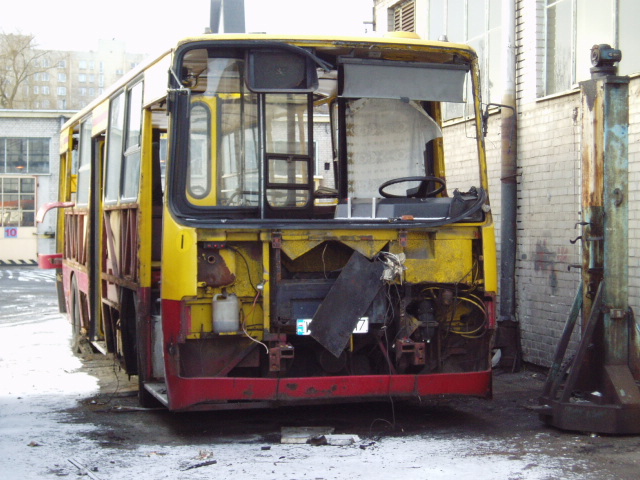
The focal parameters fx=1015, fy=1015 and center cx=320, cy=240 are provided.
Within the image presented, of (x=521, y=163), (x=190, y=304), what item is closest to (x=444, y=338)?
(x=190, y=304)

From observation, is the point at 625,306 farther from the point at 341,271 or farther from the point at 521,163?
the point at 521,163

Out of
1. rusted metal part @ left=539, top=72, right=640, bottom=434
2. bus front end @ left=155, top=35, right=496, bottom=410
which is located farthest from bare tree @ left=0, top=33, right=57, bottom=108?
rusted metal part @ left=539, top=72, right=640, bottom=434

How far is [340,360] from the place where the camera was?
25.2 ft

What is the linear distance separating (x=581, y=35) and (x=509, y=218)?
2128 mm

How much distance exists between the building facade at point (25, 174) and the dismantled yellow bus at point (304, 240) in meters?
29.5

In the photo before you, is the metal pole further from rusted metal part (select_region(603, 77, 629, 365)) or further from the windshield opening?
rusted metal part (select_region(603, 77, 629, 365))

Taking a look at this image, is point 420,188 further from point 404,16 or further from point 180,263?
point 404,16

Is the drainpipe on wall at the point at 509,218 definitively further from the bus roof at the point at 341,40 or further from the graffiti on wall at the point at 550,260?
the bus roof at the point at 341,40

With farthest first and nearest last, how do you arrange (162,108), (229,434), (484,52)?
(484,52) < (162,108) < (229,434)

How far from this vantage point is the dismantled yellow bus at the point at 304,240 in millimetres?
7332

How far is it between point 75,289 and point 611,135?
7.57 metres

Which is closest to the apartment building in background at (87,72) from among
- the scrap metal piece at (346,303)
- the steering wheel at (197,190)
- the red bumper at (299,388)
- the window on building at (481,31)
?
the window on building at (481,31)

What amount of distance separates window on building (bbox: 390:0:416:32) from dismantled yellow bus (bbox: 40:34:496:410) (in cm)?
698

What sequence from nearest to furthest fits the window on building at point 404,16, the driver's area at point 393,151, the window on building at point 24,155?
the driver's area at point 393,151, the window on building at point 404,16, the window on building at point 24,155
